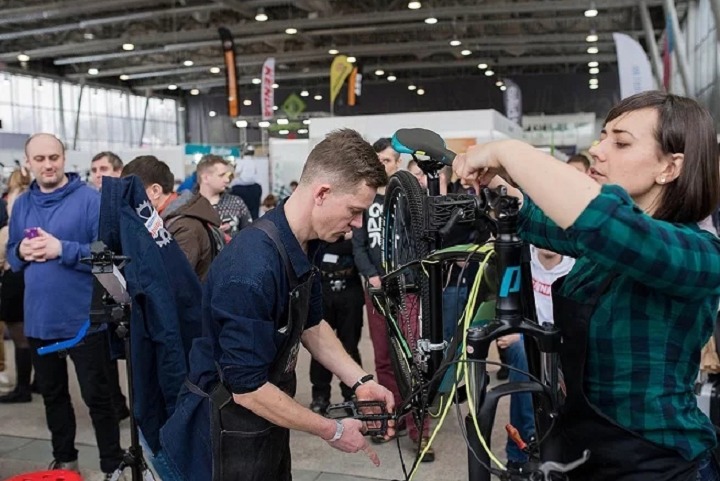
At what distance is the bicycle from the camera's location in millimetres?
1182

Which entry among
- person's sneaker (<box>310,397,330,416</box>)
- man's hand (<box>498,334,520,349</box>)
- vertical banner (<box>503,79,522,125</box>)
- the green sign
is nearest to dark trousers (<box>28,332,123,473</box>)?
person's sneaker (<box>310,397,330,416</box>)

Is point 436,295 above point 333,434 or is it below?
above

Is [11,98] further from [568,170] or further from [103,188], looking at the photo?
[568,170]

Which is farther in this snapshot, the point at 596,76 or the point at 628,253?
the point at 596,76

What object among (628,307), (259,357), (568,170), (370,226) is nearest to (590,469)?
(628,307)

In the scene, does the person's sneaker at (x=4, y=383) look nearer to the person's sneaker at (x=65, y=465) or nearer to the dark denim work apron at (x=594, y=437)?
the person's sneaker at (x=65, y=465)

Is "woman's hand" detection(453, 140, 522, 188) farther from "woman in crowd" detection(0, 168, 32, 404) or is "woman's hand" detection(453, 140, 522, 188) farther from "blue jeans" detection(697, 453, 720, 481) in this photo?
"woman in crowd" detection(0, 168, 32, 404)

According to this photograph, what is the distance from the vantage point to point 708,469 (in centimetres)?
133

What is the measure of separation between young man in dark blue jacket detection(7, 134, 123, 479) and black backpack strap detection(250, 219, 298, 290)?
6.26 ft

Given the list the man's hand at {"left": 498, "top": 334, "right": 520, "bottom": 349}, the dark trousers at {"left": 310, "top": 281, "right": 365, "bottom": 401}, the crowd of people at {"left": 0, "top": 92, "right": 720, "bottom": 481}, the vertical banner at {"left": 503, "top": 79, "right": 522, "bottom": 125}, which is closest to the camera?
the crowd of people at {"left": 0, "top": 92, "right": 720, "bottom": 481}

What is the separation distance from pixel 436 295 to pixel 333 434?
443 millimetres

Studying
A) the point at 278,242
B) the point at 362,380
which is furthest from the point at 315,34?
the point at 278,242

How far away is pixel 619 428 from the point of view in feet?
4.03

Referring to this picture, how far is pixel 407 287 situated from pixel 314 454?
8.13ft
